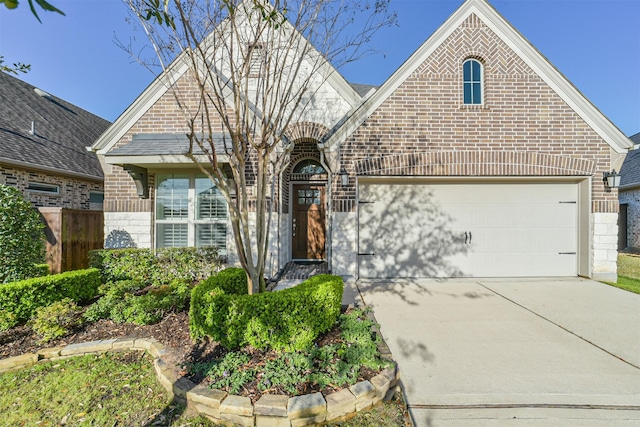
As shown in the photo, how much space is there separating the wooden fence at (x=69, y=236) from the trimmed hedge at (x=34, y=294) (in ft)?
4.64

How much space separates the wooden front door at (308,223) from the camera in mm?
8438

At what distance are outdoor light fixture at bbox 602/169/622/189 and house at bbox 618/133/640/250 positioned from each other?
7.29 m

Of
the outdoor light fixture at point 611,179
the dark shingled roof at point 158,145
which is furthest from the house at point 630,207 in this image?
the dark shingled roof at point 158,145

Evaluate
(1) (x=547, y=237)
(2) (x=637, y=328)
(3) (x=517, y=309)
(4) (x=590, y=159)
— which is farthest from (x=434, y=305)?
(4) (x=590, y=159)

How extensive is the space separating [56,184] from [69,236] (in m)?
5.04

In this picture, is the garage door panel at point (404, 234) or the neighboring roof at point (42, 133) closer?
the garage door panel at point (404, 234)

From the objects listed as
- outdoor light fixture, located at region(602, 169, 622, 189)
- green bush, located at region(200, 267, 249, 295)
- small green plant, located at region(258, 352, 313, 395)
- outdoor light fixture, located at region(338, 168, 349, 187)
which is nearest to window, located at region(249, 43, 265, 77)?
outdoor light fixture, located at region(338, 168, 349, 187)

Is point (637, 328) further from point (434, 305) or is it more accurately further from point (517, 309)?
point (434, 305)

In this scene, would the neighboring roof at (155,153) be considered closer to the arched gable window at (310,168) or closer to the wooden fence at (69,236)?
the wooden fence at (69,236)

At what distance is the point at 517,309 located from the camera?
15.5 feet

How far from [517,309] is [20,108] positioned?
644 inches

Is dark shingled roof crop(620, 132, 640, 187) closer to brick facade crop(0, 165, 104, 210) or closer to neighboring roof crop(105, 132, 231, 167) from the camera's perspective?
neighboring roof crop(105, 132, 231, 167)

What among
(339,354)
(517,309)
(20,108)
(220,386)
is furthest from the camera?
(20,108)

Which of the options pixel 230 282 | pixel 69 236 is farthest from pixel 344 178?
pixel 69 236
